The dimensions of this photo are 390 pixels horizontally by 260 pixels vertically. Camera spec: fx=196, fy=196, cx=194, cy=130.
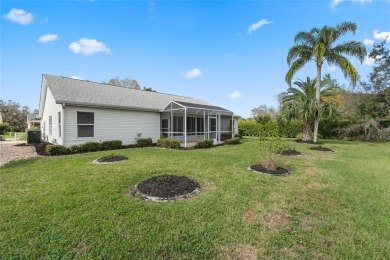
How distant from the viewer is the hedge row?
30.9ft

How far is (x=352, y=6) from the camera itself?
1142 centimetres

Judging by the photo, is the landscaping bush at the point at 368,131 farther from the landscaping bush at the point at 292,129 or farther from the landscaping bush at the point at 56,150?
the landscaping bush at the point at 56,150

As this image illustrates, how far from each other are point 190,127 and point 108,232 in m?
14.4

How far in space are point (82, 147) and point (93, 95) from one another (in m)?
3.97

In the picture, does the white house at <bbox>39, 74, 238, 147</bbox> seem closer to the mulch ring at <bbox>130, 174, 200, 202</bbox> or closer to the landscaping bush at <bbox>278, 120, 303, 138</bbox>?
the mulch ring at <bbox>130, 174, 200, 202</bbox>

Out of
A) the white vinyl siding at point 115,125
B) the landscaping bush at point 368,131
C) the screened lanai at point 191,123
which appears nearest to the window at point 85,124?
the white vinyl siding at point 115,125

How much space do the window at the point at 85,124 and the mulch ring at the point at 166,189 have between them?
809cm

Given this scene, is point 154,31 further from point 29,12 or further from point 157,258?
point 157,258

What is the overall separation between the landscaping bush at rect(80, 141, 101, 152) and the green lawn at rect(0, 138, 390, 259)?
174 inches

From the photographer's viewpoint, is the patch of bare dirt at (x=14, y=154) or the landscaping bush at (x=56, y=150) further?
the landscaping bush at (x=56, y=150)

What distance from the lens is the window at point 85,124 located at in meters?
11.1

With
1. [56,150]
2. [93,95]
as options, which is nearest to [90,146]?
[56,150]

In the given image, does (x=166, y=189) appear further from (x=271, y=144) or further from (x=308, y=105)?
(x=308, y=105)

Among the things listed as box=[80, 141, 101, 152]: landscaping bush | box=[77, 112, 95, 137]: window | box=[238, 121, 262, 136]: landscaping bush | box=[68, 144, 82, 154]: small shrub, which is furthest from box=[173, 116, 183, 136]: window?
box=[238, 121, 262, 136]: landscaping bush
